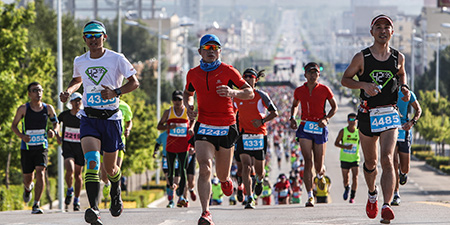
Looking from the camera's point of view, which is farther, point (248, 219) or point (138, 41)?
point (138, 41)

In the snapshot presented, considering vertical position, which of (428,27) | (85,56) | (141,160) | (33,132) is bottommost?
(141,160)

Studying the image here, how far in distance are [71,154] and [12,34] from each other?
12.9 m

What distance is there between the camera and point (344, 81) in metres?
10.2

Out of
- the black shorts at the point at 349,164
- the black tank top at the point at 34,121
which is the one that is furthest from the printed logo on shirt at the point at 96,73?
the black shorts at the point at 349,164

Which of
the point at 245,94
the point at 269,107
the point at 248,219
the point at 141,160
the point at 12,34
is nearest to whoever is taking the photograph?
the point at 245,94

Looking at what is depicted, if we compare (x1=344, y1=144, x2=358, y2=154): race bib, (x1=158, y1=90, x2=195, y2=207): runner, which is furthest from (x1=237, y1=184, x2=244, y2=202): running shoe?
(x1=344, y1=144, x2=358, y2=154): race bib

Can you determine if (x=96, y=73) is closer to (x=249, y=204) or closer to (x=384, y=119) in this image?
(x=384, y=119)

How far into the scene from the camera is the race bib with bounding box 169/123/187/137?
15.8 metres

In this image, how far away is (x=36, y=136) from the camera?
46.2 feet

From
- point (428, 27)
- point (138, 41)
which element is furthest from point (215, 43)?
point (428, 27)

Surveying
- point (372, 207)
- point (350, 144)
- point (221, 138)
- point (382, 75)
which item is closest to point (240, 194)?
point (350, 144)

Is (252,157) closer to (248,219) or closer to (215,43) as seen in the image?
(248,219)

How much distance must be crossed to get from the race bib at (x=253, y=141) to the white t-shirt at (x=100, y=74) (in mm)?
4759

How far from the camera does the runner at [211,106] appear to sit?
32.7ft
